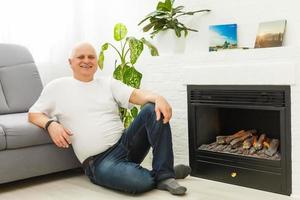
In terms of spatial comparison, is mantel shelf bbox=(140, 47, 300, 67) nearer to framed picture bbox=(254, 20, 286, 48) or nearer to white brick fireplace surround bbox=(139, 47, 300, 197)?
white brick fireplace surround bbox=(139, 47, 300, 197)

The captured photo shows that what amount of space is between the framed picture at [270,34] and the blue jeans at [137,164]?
0.84m

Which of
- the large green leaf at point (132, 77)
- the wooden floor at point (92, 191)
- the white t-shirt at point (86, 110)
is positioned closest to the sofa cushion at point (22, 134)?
the white t-shirt at point (86, 110)

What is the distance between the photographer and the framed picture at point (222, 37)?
9.30ft

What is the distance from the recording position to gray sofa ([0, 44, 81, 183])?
255 cm

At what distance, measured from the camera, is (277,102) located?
2359 millimetres

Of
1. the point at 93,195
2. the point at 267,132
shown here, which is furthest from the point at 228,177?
the point at 93,195

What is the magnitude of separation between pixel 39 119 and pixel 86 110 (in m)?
0.30

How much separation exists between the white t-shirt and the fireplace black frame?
508mm

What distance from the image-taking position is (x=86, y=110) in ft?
8.61

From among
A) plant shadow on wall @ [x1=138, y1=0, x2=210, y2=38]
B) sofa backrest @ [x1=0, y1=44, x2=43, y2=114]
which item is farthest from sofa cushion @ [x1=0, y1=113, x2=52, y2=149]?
plant shadow on wall @ [x1=138, y1=0, x2=210, y2=38]

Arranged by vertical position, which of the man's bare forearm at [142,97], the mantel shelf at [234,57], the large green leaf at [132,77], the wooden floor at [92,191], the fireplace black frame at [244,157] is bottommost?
the wooden floor at [92,191]

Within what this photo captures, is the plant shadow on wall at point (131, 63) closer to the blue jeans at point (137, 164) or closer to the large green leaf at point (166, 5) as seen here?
the large green leaf at point (166, 5)

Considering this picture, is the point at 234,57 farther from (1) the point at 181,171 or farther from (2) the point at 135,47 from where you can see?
(2) the point at 135,47

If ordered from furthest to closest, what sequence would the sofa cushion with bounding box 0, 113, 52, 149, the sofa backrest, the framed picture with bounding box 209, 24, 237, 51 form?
the sofa backrest
the framed picture with bounding box 209, 24, 237, 51
the sofa cushion with bounding box 0, 113, 52, 149
